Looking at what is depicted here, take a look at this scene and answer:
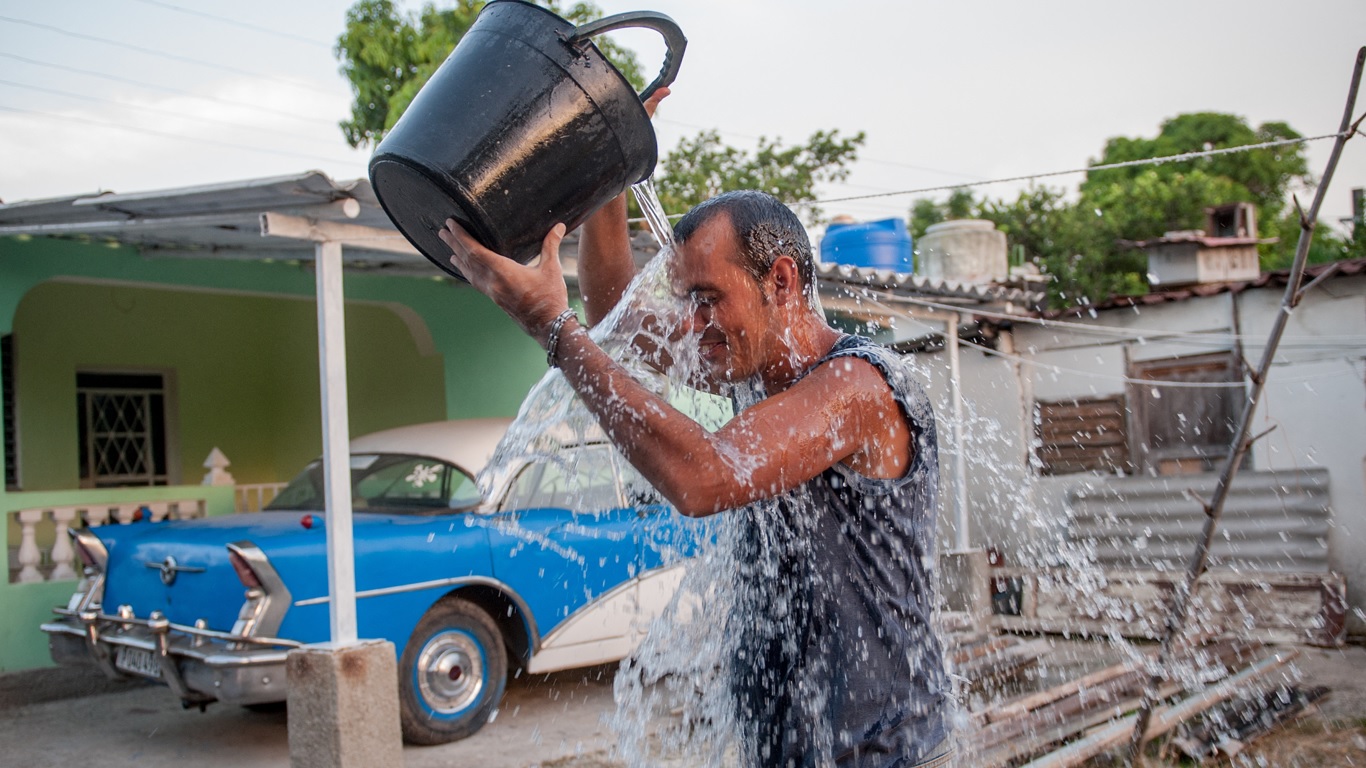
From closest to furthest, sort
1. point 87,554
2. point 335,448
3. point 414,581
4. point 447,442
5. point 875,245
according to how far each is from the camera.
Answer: point 335,448, point 414,581, point 87,554, point 447,442, point 875,245

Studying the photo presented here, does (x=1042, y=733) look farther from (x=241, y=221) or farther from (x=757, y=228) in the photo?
(x=241, y=221)

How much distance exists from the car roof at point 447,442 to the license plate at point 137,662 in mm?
1862

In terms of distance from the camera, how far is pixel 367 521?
6348 millimetres

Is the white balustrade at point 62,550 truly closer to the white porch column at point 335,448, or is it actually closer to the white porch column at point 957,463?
the white porch column at point 335,448

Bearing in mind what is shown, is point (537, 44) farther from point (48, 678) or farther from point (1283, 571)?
point (1283, 571)

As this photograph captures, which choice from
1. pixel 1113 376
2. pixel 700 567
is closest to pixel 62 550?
pixel 700 567

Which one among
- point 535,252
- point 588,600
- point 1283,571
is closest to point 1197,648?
point 1283,571

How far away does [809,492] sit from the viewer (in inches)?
75.3

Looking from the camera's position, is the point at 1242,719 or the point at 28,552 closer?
the point at 1242,719

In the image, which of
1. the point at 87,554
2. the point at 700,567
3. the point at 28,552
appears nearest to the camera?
the point at 700,567

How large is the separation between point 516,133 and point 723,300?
444 mm

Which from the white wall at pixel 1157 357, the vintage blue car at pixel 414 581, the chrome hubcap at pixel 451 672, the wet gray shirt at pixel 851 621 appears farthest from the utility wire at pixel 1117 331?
the wet gray shirt at pixel 851 621

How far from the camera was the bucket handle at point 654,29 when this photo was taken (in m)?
1.84

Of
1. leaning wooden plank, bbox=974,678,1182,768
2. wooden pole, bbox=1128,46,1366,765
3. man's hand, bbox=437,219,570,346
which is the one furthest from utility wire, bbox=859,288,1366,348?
man's hand, bbox=437,219,570,346
